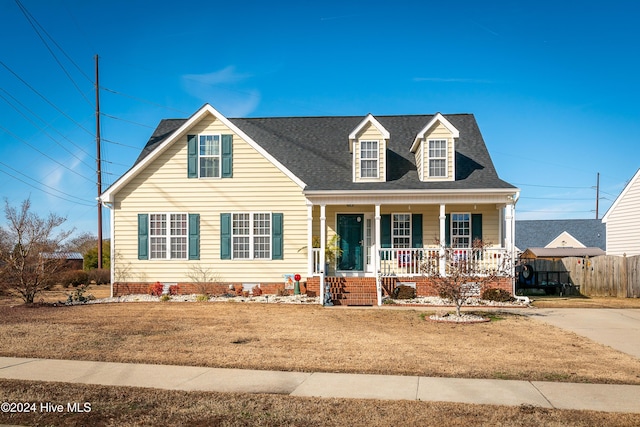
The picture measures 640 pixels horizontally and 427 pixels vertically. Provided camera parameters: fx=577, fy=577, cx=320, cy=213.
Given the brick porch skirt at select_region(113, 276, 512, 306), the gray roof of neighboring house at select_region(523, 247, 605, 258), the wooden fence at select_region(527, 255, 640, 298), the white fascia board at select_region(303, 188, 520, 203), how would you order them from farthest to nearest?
1. the gray roof of neighboring house at select_region(523, 247, 605, 258)
2. the wooden fence at select_region(527, 255, 640, 298)
3. the white fascia board at select_region(303, 188, 520, 203)
4. the brick porch skirt at select_region(113, 276, 512, 306)

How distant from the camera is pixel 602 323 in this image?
14242 mm

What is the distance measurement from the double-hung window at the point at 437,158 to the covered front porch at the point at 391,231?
3.83ft

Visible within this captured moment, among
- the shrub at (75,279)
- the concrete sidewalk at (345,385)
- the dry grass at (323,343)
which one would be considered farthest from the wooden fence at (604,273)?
the shrub at (75,279)

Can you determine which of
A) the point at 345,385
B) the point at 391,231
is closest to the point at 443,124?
the point at 391,231

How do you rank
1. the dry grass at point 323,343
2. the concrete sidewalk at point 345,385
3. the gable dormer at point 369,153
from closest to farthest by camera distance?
1. the concrete sidewalk at point 345,385
2. the dry grass at point 323,343
3. the gable dormer at point 369,153

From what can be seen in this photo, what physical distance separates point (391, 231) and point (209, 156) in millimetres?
7272

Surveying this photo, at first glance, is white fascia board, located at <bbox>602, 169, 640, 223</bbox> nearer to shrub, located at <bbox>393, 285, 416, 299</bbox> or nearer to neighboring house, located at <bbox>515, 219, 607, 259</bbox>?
shrub, located at <bbox>393, 285, 416, 299</bbox>

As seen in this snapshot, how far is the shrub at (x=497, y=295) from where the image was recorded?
1852 cm

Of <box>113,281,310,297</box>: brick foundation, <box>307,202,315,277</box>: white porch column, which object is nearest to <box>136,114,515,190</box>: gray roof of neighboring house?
<box>307,202,315,277</box>: white porch column

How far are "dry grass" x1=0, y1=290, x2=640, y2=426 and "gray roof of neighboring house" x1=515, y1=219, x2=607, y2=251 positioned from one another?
36.4 meters

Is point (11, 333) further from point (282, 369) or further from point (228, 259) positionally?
point (228, 259)

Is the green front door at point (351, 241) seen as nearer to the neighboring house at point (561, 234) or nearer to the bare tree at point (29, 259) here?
the bare tree at point (29, 259)

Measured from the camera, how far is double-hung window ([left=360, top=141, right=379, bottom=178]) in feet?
69.6

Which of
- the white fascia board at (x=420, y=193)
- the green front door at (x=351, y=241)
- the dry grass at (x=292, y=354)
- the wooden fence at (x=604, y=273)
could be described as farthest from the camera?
the wooden fence at (x=604, y=273)
